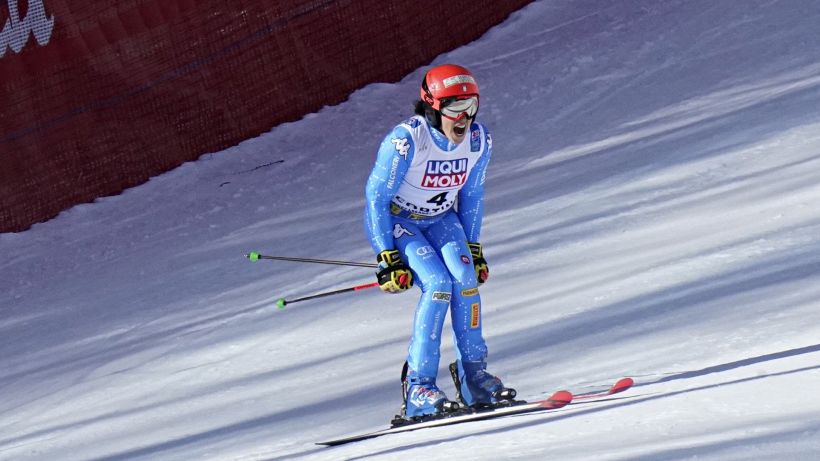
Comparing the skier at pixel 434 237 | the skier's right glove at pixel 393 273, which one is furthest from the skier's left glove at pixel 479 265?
the skier's right glove at pixel 393 273

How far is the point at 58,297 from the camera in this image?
8.62 m

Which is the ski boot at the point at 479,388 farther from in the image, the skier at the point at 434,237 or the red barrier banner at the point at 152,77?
the red barrier banner at the point at 152,77

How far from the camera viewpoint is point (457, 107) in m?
A: 4.86

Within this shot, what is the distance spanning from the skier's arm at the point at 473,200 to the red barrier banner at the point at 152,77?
18.3 ft

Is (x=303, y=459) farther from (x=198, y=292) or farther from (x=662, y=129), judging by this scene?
(x=662, y=129)

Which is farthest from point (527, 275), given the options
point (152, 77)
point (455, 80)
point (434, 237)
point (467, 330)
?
point (152, 77)

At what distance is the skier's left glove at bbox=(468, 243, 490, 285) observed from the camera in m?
5.04

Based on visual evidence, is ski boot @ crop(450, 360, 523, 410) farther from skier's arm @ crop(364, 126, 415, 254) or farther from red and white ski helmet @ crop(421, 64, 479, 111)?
red and white ski helmet @ crop(421, 64, 479, 111)

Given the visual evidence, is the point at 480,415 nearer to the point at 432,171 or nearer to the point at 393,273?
the point at 393,273

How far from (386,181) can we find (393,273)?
14.7 inches

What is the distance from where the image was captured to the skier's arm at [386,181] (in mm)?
4902

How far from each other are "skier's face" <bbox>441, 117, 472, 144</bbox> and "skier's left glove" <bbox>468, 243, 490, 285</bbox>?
47 centimetres

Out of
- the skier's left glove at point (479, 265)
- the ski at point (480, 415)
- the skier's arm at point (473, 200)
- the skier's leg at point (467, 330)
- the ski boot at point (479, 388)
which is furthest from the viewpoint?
the skier's arm at point (473, 200)

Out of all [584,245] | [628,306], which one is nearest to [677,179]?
[584,245]
